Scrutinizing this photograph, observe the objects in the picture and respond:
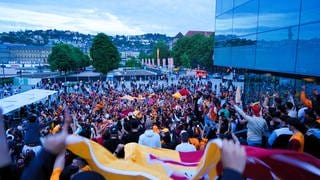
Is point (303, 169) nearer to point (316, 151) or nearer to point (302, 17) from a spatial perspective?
point (316, 151)

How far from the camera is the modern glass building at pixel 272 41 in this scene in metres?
15.1

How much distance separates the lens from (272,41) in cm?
1934

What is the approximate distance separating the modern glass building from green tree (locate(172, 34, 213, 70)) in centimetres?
6053

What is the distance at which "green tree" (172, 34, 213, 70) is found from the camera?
90.6 meters

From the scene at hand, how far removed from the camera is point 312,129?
6.22 m

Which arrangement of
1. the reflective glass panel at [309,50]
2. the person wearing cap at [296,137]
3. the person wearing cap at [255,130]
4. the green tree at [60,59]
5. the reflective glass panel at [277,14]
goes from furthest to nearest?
the green tree at [60,59] < the reflective glass panel at [277,14] < the reflective glass panel at [309,50] < the person wearing cap at [255,130] < the person wearing cap at [296,137]

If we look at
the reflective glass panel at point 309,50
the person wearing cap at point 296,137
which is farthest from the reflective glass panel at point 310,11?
the person wearing cap at point 296,137

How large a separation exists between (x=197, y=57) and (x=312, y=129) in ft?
291

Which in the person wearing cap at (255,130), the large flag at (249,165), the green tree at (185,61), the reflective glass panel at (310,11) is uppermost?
the reflective glass panel at (310,11)

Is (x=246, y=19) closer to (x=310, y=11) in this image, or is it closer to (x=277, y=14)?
(x=277, y=14)

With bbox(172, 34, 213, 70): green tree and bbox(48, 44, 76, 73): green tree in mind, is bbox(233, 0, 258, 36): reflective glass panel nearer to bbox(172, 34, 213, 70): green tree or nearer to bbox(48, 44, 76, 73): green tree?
bbox(172, 34, 213, 70): green tree

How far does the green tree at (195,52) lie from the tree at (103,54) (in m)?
22.8

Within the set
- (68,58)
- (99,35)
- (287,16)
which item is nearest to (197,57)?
(99,35)

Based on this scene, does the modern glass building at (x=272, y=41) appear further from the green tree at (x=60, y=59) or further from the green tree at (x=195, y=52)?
the green tree at (x=60, y=59)
